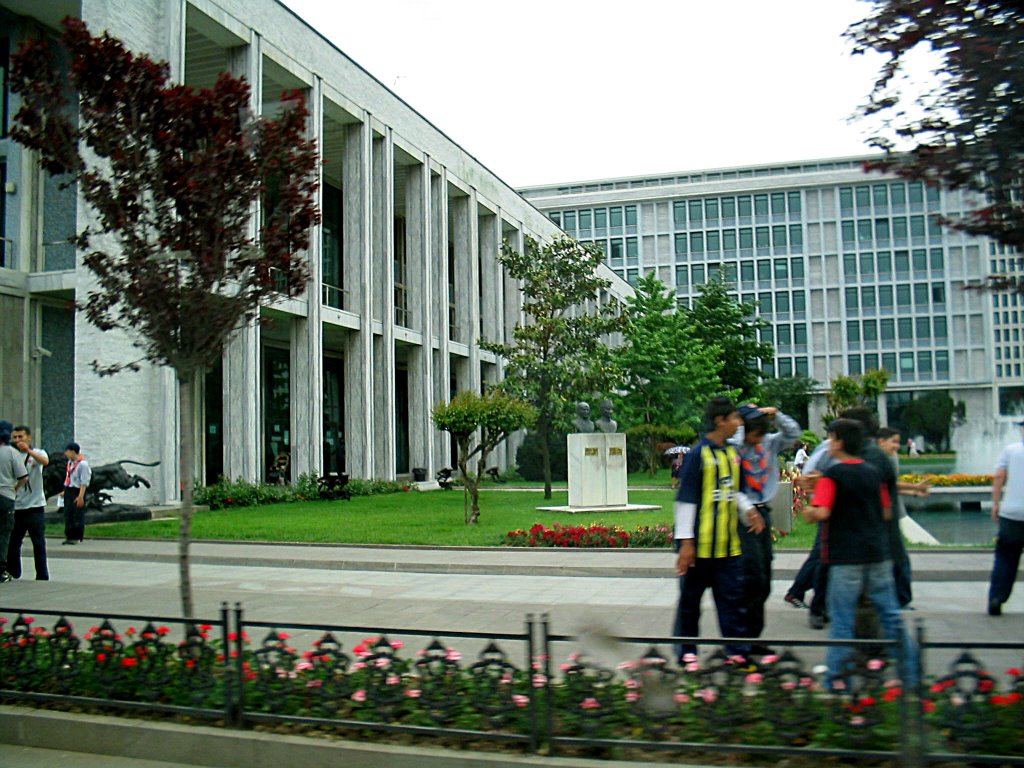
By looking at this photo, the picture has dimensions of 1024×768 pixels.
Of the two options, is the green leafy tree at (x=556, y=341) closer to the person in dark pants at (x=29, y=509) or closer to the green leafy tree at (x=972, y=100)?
the person in dark pants at (x=29, y=509)

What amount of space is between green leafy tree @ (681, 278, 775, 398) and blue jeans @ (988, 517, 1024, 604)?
46181 millimetres

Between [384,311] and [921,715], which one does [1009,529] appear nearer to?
[921,715]

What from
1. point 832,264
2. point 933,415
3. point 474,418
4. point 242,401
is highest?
point 832,264

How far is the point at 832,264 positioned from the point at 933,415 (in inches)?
597

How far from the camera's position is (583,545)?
1478 centimetres

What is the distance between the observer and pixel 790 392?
72.2m

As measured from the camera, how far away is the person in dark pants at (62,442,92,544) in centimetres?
1529

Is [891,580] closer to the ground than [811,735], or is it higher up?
higher up

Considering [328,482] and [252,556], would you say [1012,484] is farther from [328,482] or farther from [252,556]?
[328,482]

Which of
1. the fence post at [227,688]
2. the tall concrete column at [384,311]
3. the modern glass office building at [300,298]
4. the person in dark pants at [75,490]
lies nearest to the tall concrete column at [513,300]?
the modern glass office building at [300,298]

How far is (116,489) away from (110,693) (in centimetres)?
1721

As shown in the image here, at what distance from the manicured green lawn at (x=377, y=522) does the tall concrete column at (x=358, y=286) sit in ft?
17.2

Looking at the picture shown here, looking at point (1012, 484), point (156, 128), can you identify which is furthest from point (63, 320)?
point (1012, 484)

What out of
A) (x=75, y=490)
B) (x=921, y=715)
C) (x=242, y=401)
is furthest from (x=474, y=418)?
(x=921, y=715)
